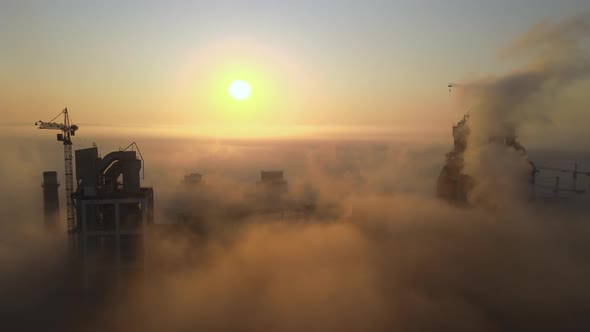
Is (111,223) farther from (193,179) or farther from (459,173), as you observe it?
(193,179)

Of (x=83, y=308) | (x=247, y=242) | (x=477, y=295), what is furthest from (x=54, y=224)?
(x=477, y=295)

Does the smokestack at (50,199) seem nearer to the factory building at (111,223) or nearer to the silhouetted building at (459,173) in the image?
the factory building at (111,223)

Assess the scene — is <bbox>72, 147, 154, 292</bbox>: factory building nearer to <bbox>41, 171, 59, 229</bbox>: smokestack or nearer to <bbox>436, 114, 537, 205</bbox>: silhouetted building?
<bbox>41, 171, 59, 229</bbox>: smokestack

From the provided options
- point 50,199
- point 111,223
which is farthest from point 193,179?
point 111,223

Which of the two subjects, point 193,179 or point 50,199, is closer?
point 50,199

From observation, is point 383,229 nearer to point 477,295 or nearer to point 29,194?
point 477,295

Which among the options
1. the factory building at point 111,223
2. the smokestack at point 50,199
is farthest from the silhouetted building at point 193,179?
the factory building at point 111,223

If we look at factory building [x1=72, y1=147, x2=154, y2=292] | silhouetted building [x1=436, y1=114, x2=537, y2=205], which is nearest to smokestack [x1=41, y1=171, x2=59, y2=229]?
factory building [x1=72, y1=147, x2=154, y2=292]

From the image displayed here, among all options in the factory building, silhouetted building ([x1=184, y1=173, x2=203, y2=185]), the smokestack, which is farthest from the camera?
silhouetted building ([x1=184, y1=173, x2=203, y2=185])

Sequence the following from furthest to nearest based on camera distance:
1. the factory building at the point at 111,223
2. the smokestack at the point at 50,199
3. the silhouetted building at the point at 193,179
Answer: the silhouetted building at the point at 193,179 → the smokestack at the point at 50,199 → the factory building at the point at 111,223
